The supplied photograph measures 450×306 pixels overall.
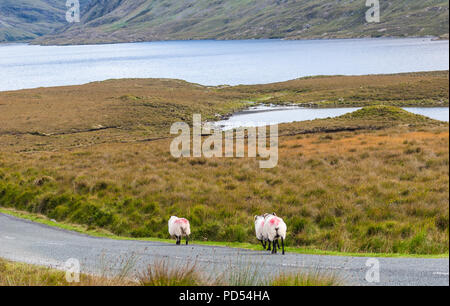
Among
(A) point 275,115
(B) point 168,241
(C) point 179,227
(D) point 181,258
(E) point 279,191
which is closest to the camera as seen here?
(D) point 181,258

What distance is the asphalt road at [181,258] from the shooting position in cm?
981

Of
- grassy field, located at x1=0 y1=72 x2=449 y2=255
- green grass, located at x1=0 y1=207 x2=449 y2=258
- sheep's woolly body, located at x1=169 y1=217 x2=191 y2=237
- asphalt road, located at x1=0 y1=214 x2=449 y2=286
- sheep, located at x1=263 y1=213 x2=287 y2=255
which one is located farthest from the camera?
sheep's woolly body, located at x1=169 y1=217 x2=191 y2=237

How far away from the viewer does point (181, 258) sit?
1278cm

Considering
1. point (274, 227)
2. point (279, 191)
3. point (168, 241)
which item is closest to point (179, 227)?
point (168, 241)

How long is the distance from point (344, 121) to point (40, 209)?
3890cm

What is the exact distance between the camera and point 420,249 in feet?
42.3

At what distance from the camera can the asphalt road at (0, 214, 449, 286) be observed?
32.2 feet

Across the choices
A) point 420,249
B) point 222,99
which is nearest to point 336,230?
point 420,249

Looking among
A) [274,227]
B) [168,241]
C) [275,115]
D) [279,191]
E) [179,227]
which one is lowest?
[168,241]

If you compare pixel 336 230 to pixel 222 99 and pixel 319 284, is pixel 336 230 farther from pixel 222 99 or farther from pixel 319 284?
pixel 222 99

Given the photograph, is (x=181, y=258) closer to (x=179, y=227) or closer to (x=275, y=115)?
(x=179, y=227)

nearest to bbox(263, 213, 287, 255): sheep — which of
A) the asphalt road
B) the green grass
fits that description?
the asphalt road

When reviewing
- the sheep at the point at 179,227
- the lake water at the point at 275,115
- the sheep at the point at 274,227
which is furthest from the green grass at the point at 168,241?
the lake water at the point at 275,115

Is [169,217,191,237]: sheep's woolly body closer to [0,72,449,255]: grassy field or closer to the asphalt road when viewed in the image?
the asphalt road
